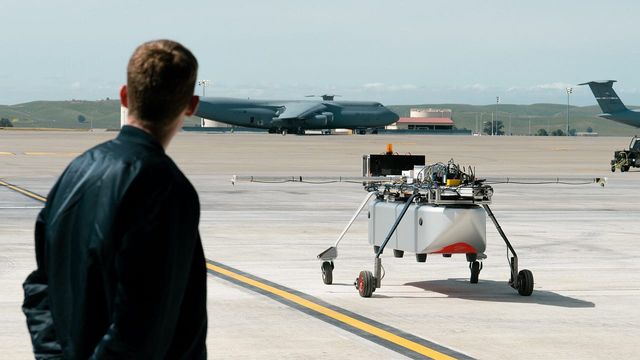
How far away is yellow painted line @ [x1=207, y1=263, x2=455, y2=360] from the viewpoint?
991cm

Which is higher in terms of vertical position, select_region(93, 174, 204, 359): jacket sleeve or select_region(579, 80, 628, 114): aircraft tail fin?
select_region(579, 80, 628, 114): aircraft tail fin

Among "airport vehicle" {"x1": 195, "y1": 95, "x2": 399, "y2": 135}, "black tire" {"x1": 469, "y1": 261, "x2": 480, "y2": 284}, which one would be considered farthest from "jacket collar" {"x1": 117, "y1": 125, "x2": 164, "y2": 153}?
"airport vehicle" {"x1": 195, "y1": 95, "x2": 399, "y2": 135}

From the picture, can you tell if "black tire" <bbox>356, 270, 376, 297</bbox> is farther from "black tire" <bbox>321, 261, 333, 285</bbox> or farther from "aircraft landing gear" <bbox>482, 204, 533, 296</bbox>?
"aircraft landing gear" <bbox>482, 204, 533, 296</bbox>

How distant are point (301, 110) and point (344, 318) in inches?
6115

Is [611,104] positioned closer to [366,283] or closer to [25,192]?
[25,192]

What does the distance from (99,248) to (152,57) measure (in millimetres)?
607

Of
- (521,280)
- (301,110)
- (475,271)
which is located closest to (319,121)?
(301,110)

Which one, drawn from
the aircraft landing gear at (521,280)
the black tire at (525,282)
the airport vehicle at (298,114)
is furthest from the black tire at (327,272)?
the airport vehicle at (298,114)

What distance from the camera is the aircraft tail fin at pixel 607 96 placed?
111375 mm

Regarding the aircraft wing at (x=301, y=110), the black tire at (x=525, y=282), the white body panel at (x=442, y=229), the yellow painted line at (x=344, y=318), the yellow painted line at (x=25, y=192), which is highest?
the aircraft wing at (x=301, y=110)

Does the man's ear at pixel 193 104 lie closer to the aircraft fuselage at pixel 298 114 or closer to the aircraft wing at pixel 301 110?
the aircraft fuselage at pixel 298 114

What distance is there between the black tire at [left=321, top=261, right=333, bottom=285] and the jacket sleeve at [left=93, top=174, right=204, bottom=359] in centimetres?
1054

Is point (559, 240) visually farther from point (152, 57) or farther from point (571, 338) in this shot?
point (152, 57)

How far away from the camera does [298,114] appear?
16400 centimetres
